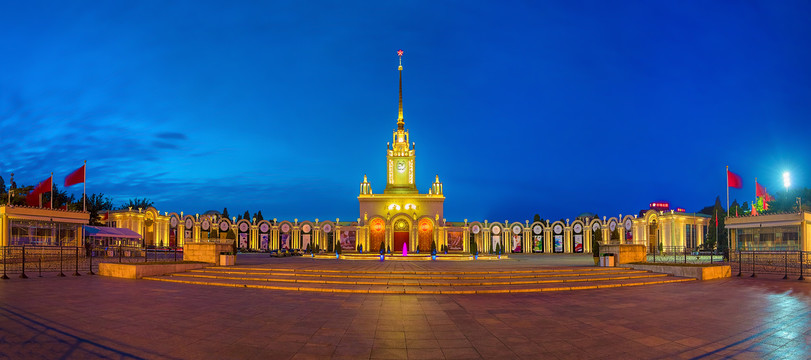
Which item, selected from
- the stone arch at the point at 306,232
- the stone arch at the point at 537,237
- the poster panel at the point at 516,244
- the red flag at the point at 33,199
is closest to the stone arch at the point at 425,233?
the poster panel at the point at 516,244

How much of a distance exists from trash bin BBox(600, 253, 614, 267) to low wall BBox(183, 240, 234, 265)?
18.8 meters

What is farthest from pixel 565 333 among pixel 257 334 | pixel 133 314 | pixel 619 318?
pixel 133 314

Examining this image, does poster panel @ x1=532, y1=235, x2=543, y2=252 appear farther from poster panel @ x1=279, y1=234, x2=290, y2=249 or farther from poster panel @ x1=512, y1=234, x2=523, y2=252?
poster panel @ x1=279, y1=234, x2=290, y2=249

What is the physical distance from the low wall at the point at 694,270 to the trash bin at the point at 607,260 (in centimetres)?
98

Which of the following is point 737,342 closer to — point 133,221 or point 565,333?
point 565,333

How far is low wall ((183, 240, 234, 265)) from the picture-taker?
2217 centimetres

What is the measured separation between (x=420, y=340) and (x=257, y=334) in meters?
2.92

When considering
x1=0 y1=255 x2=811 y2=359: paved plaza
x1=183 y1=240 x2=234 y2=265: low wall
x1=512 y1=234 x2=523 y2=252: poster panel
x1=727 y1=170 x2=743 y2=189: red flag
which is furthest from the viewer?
x1=512 y1=234 x2=523 y2=252: poster panel

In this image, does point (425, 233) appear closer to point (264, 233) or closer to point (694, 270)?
point (264, 233)

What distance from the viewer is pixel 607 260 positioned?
22344 millimetres

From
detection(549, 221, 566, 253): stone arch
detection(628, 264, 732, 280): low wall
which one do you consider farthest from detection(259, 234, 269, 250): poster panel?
detection(628, 264, 732, 280): low wall

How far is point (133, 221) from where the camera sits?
45625mm

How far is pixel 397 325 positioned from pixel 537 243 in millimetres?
46543

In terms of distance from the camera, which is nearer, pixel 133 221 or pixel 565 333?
pixel 565 333
